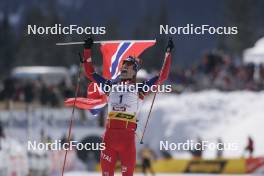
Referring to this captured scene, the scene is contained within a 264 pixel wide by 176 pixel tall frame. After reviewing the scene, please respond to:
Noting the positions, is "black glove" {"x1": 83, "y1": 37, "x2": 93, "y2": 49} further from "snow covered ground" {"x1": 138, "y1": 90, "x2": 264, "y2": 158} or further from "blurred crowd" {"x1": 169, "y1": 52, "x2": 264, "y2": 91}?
"blurred crowd" {"x1": 169, "y1": 52, "x2": 264, "y2": 91}

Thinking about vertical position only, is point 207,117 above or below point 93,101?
above

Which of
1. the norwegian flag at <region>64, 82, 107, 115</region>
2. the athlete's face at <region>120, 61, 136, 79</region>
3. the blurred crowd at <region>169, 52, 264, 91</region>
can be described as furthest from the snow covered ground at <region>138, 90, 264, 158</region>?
the athlete's face at <region>120, 61, 136, 79</region>

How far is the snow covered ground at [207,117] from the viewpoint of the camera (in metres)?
19.5

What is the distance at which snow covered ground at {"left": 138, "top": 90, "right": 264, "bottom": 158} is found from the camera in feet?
64.1

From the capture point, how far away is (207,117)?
21.7 m

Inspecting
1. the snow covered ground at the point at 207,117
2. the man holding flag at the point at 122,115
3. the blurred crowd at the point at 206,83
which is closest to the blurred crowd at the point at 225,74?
the blurred crowd at the point at 206,83

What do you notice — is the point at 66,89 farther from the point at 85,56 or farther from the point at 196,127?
the point at 85,56

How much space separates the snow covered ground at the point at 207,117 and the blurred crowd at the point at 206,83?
0.26 m

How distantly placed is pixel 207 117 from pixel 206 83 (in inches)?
39.5

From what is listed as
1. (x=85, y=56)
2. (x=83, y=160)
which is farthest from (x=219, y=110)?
(x=85, y=56)

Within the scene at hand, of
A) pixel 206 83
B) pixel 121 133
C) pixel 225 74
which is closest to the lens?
pixel 121 133

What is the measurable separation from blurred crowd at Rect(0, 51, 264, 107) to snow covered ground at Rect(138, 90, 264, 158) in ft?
0.84

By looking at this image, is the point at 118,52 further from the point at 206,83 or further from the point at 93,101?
the point at 206,83

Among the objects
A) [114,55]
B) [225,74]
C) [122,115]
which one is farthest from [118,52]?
[225,74]
